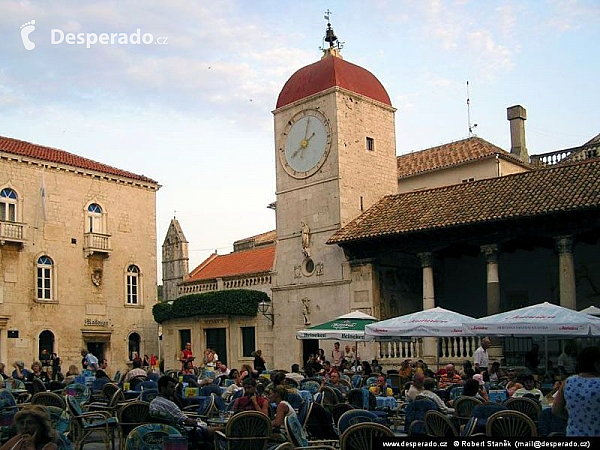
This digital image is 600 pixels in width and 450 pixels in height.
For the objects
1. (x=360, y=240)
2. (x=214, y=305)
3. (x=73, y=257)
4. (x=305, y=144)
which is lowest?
(x=214, y=305)

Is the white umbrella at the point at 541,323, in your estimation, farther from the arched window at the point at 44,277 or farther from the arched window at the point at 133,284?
the arched window at the point at 133,284

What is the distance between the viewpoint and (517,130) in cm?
3822

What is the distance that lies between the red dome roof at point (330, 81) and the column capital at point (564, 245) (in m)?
9.70

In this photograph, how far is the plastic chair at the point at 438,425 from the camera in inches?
333

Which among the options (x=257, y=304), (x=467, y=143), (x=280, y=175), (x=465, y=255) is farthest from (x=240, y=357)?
(x=467, y=143)

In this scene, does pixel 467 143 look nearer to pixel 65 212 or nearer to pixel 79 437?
pixel 65 212

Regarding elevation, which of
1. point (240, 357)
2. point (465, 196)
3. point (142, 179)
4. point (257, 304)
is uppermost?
point (142, 179)

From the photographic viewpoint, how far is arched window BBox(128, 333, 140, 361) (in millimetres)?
35656

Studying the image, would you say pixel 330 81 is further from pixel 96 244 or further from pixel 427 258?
pixel 96 244

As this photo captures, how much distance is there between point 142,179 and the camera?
37.1 metres

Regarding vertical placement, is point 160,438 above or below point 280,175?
below

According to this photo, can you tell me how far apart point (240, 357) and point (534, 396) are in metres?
19.4

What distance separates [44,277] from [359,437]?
27.3 meters

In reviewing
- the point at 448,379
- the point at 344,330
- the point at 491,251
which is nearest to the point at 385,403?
the point at 448,379
